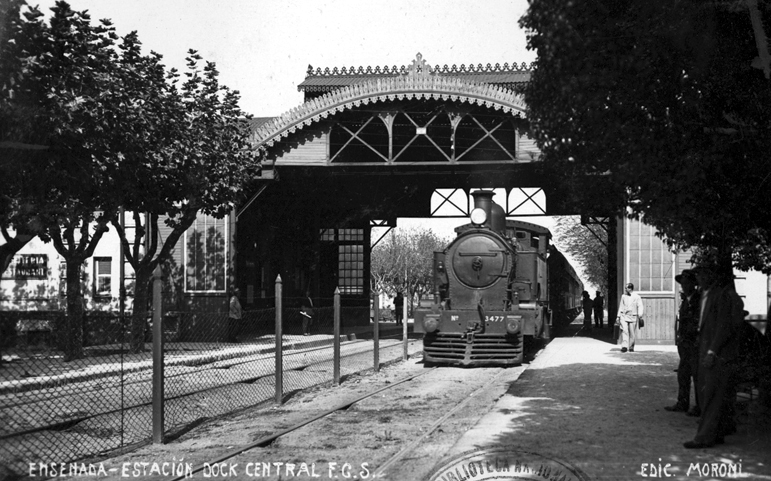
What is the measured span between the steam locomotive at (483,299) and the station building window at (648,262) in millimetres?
5114

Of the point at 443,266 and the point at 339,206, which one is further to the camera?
the point at 339,206

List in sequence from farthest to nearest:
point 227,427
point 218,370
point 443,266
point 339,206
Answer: point 339,206 < point 443,266 < point 218,370 < point 227,427

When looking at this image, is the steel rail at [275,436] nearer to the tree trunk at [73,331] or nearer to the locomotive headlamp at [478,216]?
the tree trunk at [73,331]

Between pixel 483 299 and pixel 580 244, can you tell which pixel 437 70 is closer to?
pixel 483 299

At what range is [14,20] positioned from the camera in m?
11.0

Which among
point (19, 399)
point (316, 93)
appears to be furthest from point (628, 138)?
point (316, 93)

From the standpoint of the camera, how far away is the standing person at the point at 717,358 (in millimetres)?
7473

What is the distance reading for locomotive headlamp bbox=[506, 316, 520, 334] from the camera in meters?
15.3

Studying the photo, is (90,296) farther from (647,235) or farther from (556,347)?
(647,235)

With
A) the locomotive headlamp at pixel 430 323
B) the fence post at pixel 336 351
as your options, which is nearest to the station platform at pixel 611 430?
the locomotive headlamp at pixel 430 323

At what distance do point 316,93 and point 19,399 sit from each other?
31588mm

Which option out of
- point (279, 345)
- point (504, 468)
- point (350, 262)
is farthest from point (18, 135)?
point (350, 262)

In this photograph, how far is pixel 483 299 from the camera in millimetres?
16234

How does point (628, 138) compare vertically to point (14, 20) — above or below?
below
